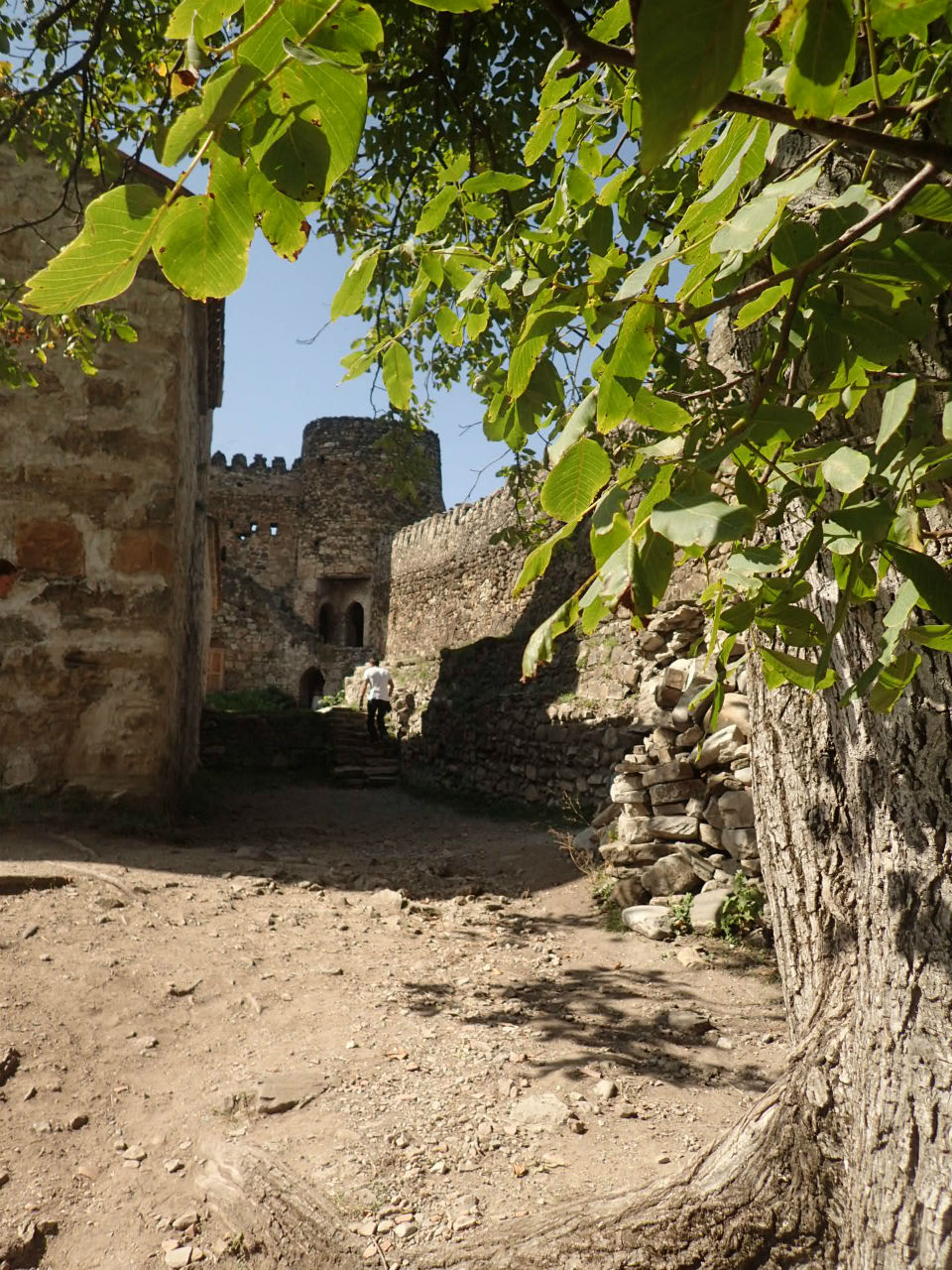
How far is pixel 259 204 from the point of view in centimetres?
81

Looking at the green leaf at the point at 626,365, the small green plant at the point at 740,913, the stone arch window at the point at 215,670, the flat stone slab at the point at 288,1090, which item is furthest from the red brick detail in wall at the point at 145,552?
the stone arch window at the point at 215,670

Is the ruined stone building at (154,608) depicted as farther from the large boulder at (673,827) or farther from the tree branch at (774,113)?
the tree branch at (774,113)

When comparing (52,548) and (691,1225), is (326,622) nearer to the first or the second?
(52,548)

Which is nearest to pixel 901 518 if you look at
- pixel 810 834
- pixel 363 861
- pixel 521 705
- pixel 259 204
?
pixel 259 204

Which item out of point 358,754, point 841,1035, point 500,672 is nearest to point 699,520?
point 841,1035

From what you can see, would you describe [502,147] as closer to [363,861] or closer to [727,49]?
[727,49]

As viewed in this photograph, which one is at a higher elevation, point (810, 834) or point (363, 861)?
point (810, 834)

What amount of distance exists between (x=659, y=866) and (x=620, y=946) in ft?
1.90

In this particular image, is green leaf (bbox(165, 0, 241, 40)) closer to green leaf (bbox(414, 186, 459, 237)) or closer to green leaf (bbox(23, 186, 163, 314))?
green leaf (bbox(23, 186, 163, 314))

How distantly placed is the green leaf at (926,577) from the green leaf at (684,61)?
0.52 metres

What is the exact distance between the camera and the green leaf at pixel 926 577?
33.5 inches

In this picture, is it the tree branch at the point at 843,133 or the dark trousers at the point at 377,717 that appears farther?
the dark trousers at the point at 377,717

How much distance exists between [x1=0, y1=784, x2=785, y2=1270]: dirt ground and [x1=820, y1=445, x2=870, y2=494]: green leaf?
174 centimetres

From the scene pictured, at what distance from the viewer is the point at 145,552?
17.5 feet
